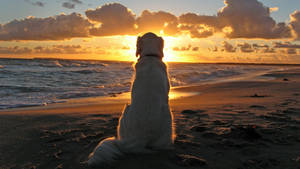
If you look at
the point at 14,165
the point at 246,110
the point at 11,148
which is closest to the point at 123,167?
the point at 14,165

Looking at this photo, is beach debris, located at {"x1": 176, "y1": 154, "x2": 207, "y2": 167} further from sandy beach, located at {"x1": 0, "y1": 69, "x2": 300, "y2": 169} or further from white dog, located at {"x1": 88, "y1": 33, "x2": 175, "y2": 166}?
white dog, located at {"x1": 88, "y1": 33, "x2": 175, "y2": 166}

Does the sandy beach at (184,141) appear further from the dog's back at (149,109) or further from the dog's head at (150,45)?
the dog's head at (150,45)

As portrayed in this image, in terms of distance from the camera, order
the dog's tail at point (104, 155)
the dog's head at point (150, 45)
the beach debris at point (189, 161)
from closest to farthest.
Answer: the dog's tail at point (104, 155), the beach debris at point (189, 161), the dog's head at point (150, 45)

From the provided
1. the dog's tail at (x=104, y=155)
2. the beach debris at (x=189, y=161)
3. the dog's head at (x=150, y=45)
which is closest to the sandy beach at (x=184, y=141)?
the beach debris at (x=189, y=161)

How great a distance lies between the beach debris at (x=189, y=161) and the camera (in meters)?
2.96

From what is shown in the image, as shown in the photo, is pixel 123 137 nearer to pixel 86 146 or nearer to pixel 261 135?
pixel 86 146

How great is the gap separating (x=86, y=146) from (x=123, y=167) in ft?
3.76

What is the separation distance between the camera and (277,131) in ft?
13.7

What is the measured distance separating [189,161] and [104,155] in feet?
3.56

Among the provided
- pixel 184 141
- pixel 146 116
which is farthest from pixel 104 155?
pixel 184 141

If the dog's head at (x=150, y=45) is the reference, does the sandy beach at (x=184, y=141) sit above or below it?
below

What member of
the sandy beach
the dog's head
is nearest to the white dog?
the dog's head

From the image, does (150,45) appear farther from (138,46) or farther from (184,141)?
(184,141)

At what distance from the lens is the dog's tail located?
284 centimetres
